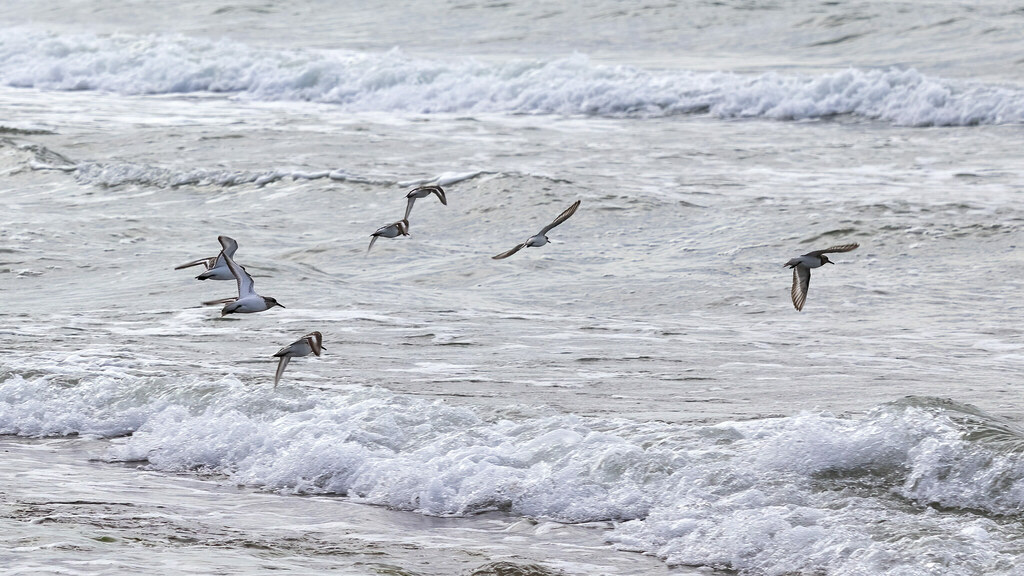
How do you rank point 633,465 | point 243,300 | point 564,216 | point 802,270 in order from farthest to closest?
point 802,270, point 564,216, point 243,300, point 633,465

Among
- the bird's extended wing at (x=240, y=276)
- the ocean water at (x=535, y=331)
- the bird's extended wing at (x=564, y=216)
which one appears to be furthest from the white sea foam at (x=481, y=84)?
the bird's extended wing at (x=240, y=276)

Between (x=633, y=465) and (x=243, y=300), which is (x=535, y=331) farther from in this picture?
(x=633, y=465)

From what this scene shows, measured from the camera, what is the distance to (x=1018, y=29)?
85.5ft

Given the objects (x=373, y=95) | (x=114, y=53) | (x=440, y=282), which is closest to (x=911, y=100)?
(x=373, y=95)

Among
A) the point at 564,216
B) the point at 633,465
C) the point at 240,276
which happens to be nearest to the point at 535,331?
the point at 564,216

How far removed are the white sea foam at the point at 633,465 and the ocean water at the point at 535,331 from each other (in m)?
0.02

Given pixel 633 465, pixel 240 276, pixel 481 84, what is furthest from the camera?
pixel 481 84

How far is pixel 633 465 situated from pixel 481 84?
1851 cm

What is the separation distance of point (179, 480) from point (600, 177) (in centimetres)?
1013

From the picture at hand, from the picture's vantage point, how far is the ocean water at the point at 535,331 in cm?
575

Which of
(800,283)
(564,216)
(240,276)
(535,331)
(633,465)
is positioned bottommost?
(535,331)

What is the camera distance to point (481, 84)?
24281 millimetres

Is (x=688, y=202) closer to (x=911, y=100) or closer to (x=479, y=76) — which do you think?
(x=911, y=100)

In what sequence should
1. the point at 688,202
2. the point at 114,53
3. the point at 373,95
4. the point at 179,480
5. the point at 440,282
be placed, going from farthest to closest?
the point at 114,53, the point at 373,95, the point at 688,202, the point at 440,282, the point at 179,480
